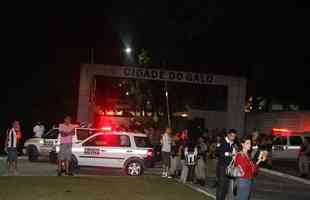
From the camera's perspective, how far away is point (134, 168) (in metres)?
21.2

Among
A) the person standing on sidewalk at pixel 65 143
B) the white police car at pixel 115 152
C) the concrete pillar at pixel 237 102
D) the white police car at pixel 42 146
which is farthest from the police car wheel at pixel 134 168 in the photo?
the concrete pillar at pixel 237 102

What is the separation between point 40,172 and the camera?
816 inches

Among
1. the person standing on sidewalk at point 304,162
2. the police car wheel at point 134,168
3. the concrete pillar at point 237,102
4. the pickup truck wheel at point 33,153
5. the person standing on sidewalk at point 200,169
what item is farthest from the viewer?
the concrete pillar at point 237,102

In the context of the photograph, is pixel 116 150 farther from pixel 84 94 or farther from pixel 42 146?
pixel 84 94

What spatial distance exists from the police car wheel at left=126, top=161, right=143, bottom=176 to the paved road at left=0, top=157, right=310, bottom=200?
52.1 inches

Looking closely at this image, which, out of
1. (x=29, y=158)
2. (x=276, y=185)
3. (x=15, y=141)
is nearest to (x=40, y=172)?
(x=15, y=141)

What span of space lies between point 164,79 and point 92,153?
13.9 meters

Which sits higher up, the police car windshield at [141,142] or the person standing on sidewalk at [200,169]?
the police car windshield at [141,142]

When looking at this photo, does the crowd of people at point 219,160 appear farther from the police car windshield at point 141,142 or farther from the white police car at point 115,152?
the white police car at point 115,152

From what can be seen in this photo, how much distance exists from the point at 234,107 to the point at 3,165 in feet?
53.8

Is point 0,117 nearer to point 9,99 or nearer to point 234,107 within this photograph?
point 9,99

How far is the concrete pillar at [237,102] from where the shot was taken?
35.4 metres

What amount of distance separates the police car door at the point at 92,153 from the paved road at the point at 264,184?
883 millimetres

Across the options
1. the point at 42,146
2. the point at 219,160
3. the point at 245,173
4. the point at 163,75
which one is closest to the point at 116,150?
the point at 42,146
